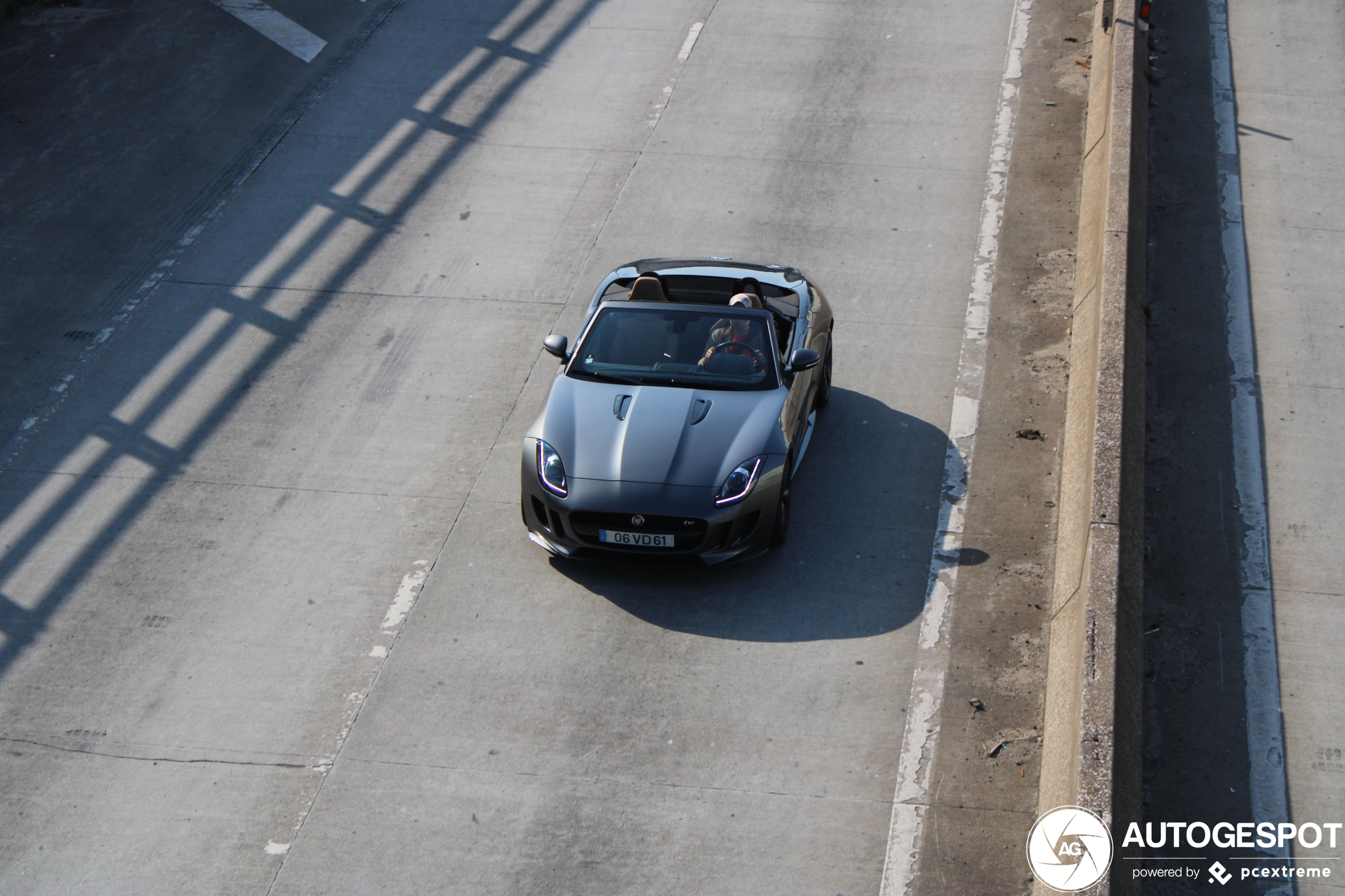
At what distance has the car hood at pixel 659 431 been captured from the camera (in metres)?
8.17

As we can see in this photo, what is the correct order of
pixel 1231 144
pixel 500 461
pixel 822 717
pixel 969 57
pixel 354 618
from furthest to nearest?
1. pixel 969 57
2. pixel 1231 144
3. pixel 500 461
4. pixel 354 618
5. pixel 822 717

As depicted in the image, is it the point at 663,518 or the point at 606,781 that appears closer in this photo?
the point at 606,781

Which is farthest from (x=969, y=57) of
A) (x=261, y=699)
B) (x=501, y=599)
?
(x=261, y=699)

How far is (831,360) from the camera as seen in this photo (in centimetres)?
1034

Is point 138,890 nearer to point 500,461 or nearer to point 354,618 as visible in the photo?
point 354,618

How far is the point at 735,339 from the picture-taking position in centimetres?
909

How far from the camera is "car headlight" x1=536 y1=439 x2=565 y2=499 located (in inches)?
324

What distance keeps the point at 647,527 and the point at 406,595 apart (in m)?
1.66

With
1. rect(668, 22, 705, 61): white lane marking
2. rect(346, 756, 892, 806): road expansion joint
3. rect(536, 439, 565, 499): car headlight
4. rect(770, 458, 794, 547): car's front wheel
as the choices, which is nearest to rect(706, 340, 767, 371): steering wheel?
rect(770, 458, 794, 547): car's front wheel

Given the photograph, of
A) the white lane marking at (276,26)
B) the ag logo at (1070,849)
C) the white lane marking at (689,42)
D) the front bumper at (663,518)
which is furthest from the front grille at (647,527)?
the white lane marking at (276,26)

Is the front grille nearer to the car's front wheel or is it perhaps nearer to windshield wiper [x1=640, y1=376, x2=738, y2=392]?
the car's front wheel

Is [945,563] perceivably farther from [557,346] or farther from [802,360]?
[557,346]

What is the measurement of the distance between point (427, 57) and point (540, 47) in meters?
1.42

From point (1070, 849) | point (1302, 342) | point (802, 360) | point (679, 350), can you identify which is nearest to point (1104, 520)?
point (1070, 849)
